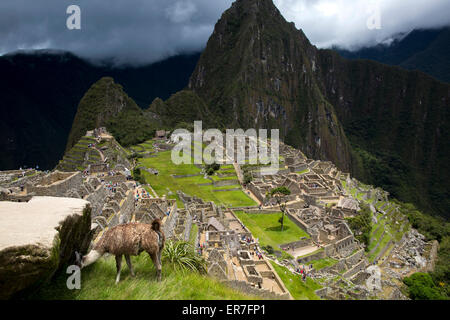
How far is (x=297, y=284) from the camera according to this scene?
18938mm

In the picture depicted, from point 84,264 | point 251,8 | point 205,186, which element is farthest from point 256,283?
point 251,8

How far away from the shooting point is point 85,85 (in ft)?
351

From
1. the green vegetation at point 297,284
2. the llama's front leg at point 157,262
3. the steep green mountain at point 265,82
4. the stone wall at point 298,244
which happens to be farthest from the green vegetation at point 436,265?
the steep green mountain at point 265,82

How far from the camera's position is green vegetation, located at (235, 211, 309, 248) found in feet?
83.1

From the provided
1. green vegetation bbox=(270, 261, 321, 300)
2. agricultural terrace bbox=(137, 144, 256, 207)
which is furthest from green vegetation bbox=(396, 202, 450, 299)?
agricultural terrace bbox=(137, 144, 256, 207)

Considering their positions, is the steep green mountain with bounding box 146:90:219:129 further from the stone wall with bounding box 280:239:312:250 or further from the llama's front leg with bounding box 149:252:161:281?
the llama's front leg with bounding box 149:252:161:281

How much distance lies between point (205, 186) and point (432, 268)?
28797 millimetres

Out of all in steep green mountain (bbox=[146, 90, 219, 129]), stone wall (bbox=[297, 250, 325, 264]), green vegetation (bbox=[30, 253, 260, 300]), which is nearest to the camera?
green vegetation (bbox=[30, 253, 260, 300])

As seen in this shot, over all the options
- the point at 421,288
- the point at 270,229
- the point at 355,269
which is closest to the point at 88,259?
the point at 270,229

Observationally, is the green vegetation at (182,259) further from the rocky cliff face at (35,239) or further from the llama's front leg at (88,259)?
the rocky cliff face at (35,239)

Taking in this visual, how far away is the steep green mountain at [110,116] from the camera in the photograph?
253 ft

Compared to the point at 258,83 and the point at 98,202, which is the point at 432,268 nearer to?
the point at 98,202

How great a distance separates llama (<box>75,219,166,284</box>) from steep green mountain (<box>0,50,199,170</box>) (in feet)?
231

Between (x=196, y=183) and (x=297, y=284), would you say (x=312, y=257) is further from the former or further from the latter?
(x=196, y=183)
